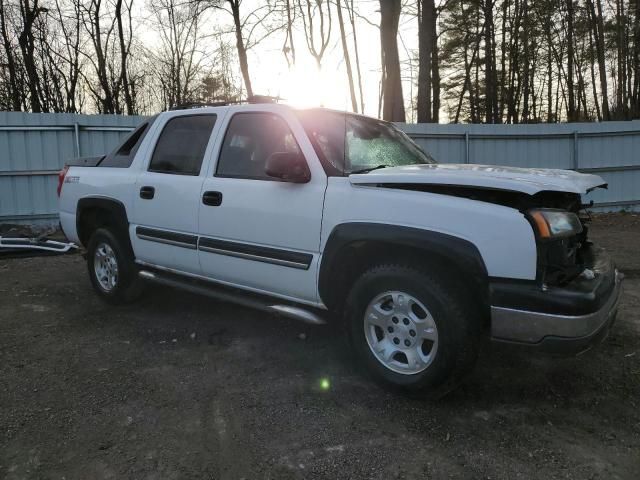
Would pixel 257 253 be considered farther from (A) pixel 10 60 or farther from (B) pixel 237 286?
(A) pixel 10 60

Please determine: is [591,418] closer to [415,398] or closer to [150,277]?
[415,398]

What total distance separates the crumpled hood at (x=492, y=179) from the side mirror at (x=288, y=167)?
0.35 m

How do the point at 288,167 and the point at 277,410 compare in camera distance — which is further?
the point at 288,167

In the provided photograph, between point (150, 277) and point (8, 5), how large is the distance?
24112mm

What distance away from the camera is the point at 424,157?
427 centimetres

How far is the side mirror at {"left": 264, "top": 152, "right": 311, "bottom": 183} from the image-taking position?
323cm

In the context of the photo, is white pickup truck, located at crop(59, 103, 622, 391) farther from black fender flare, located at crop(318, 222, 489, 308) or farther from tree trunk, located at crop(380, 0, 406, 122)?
tree trunk, located at crop(380, 0, 406, 122)

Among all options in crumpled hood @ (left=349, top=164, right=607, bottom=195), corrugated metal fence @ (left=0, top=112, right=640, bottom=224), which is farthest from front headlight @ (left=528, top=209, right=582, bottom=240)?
corrugated metal fence @ (left=0, top=112, right=640, bottom=224)

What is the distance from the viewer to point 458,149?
1173cm

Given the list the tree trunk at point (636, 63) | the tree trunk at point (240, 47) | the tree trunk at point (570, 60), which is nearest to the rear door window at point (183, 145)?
the tree trunk at point (240, 47)

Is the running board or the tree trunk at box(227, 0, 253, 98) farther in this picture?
the tree trunk at box(227, 0, 253, 98)

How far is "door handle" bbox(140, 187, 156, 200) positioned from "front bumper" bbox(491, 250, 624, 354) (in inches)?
116

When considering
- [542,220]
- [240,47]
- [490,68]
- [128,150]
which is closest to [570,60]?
[490,68]

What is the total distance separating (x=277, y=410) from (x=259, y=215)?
1.31 metres
